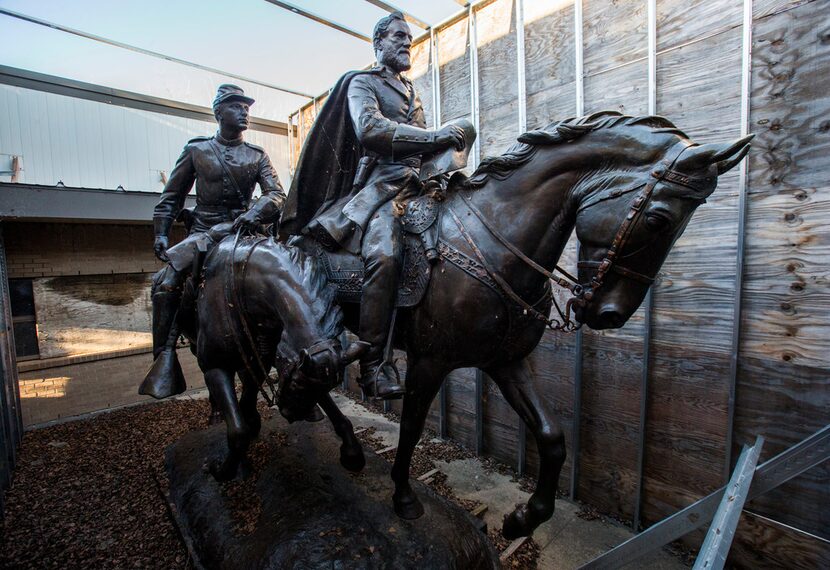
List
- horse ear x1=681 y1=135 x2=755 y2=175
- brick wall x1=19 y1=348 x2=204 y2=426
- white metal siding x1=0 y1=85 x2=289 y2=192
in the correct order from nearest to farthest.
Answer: horse ear x1=681 y1=135 x2=755 y2=175, white metal siding x1=0 y1=85 x2=289 y2=192, brick wall x1=19 y1=348 x2=204 y2=426

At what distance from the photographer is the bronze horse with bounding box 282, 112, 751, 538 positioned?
138 cm

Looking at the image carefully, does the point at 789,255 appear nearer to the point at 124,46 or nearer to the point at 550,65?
the point at 550,65

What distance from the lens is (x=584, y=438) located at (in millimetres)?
3041

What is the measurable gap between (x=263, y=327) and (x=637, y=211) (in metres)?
1.95

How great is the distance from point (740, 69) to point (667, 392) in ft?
6.36

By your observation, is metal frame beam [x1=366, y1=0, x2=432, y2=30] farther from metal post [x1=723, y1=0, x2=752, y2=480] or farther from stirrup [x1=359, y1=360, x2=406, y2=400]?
stirrup [x1=359, y1=360, x2=406, y2=400]

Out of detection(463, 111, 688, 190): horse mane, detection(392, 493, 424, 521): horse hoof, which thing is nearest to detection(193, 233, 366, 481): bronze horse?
detection(392, 493, 424, 521): horse hoof

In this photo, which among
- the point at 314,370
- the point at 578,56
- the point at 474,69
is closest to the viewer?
the point at 314,370

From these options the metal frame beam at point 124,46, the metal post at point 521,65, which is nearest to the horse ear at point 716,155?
the metal post at point 521,65

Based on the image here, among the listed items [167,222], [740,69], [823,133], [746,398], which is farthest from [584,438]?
[167,222]

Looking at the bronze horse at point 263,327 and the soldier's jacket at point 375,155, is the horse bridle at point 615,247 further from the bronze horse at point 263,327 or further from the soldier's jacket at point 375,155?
the bronze horse at point 263,327

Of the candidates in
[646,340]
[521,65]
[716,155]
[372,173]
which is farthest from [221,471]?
[521,65]

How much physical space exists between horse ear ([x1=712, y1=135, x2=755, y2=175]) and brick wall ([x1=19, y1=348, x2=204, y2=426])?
21.6 feet

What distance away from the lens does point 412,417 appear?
203 cm
